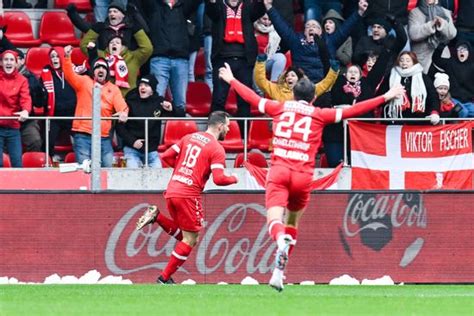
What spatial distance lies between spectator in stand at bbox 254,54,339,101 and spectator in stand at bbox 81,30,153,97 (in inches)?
77.6

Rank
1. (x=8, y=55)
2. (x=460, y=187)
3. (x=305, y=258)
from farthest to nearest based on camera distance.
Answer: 1. (x=8, y=55)
2. (x=460, y=187)
3. (x=305, y=258)

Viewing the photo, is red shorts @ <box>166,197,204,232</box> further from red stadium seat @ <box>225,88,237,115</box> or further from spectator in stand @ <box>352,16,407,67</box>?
spectator in stand @ <box>352,16,407,67</box>

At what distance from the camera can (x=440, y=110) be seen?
21188mm

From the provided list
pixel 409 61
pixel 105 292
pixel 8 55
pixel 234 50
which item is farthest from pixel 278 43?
pixel 105 292

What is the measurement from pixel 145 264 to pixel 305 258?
81.0 inches

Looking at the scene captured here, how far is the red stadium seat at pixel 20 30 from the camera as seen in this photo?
23172 millimetres

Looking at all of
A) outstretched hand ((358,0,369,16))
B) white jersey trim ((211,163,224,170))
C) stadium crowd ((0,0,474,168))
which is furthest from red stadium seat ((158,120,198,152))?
white jersey trim ((211,163,224,170))

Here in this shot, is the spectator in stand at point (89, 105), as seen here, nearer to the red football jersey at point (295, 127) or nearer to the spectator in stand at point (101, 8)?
the spectator in stand at point (101, 8)

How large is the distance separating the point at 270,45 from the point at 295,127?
8154 mm

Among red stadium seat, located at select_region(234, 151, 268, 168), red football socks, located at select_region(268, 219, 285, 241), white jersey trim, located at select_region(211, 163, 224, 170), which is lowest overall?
red stadium seat, located at select_region(234, 151, 268, 168)

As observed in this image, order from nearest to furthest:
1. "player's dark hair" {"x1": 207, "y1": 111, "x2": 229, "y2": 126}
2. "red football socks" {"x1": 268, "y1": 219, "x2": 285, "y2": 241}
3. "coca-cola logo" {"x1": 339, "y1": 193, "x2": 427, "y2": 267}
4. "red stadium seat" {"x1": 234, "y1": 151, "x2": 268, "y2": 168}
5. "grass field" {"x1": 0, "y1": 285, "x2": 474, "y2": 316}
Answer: "grass field" {"x1": 0, "y1": 285, "x2": 474, "y2": 316} < "red football socks" {"x1": 268, "y1": 219, "x2": 285, "y2": 241} < "player's dark hair" {"x1": 207, "y1": 111, "x2": 229, "y2": 126} < "coca-cola logo" {"x1": 339, "y1": 193, "x2": 427, "y2": 267} < "red stadium seat" {"x1": 234, "y1": 151, "x2": 268, "y2": 168}

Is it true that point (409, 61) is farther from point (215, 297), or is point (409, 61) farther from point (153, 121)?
point (215, 297)

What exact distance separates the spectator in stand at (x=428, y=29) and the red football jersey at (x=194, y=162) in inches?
252

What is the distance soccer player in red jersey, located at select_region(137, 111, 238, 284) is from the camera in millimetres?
16641
